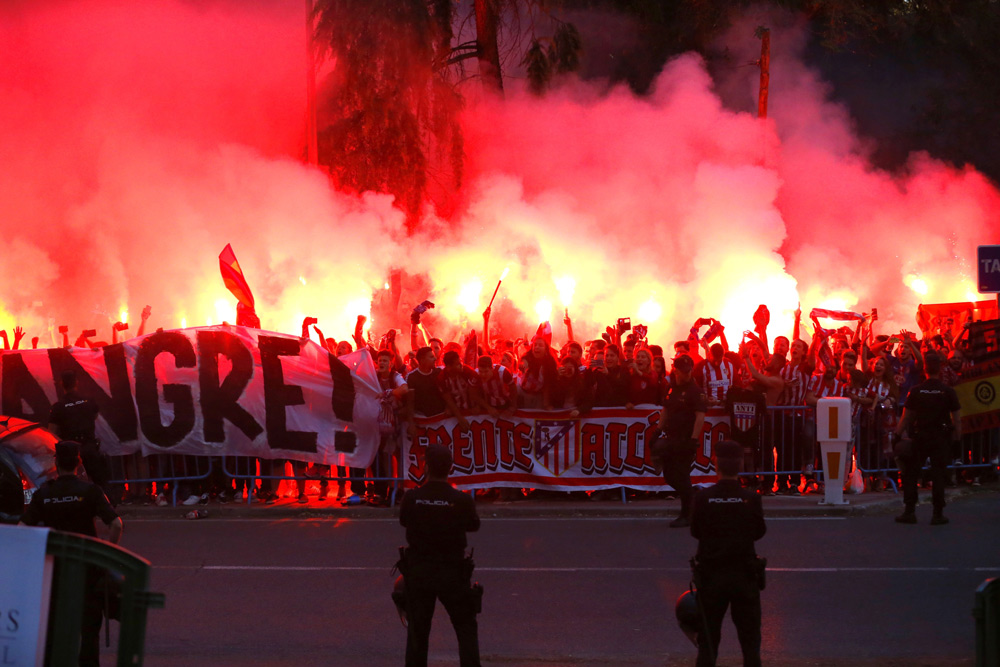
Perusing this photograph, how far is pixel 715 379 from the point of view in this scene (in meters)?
11.9

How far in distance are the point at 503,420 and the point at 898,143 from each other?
2277 cm

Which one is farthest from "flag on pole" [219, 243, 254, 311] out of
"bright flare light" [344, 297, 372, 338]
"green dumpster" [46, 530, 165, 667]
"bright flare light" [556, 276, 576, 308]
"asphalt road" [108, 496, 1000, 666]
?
"green dumpster" [46, 530, 165, 667]

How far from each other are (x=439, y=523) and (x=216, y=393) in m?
6.79

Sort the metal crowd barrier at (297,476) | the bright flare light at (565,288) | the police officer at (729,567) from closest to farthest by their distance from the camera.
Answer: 1. the police officer at (729,567)
2. the metal crowd barrier at (297,476)
3. the bright flare light at (565,288)

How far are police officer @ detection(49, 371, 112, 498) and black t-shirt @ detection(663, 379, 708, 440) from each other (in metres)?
4.63

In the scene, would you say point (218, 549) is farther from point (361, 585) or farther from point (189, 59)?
point (189, 59)

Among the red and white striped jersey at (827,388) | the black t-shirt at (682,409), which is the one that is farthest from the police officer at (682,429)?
the red and white striped jersey at (827,388)

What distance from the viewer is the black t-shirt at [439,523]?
541cm

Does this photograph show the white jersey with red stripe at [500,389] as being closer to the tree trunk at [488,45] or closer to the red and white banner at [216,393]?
the red and white banner at [216,393]

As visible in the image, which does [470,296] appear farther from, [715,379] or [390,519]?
[390,519]

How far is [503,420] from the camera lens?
456 inches

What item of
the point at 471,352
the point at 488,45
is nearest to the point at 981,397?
the point at 471,352

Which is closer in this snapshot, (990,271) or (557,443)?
(990,271)

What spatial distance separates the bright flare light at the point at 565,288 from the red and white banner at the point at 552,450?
34.9 ft
